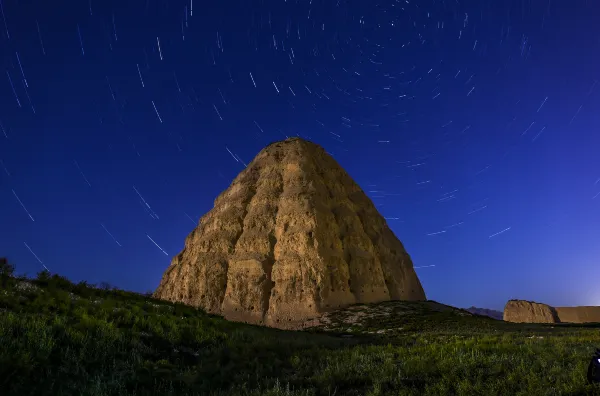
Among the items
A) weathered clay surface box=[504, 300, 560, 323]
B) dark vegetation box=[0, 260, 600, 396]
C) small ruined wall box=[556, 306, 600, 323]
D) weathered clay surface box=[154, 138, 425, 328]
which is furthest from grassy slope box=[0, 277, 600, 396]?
small ruined wall box=[556, 306, 600, 323]

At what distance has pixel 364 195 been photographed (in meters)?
81.0

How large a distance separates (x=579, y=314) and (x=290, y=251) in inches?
3321

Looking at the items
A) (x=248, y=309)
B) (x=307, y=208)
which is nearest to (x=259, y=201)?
(x=307, y=208)

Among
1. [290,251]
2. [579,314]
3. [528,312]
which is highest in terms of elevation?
[290,251]

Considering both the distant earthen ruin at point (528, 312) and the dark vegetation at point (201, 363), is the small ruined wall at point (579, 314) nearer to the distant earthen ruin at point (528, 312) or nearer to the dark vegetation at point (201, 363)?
the distant earthen ruin at point (528, 312)

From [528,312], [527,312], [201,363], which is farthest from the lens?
[527,312]

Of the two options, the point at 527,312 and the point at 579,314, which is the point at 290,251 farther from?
the point at 579,314

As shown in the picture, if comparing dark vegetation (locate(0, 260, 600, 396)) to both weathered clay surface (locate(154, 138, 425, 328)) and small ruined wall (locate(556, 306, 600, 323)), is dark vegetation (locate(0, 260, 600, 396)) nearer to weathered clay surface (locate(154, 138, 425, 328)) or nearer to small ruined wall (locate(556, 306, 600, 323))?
weathered clay surface (locate(154, 138, 425, 328))

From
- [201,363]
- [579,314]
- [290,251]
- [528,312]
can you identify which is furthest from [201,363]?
[579,314]

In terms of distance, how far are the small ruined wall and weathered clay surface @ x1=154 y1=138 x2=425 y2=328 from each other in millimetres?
54584

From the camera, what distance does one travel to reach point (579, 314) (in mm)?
101312

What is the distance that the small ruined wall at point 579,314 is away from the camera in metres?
100

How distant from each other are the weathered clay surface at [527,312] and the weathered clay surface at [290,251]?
29019 millimetres

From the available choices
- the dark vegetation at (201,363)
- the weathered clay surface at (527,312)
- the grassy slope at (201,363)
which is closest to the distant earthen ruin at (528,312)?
the weathered clay surface at (527,312)
